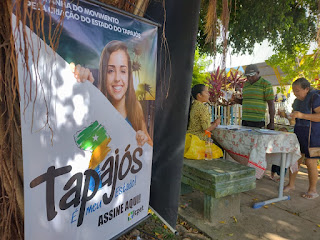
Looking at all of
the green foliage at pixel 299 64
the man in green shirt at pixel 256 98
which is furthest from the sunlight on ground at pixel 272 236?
the green foliage at pixel 299 64

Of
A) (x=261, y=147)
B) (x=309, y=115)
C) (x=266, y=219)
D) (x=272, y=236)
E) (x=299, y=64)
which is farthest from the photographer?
(x=299, y=64)

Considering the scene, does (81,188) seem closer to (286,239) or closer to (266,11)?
(286,239)

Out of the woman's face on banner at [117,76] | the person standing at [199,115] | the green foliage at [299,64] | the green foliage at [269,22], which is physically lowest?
the person standing at [199,115]

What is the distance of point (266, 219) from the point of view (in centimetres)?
335

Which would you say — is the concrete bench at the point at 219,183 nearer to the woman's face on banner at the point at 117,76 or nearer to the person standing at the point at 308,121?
the person standing at the point at 308,121

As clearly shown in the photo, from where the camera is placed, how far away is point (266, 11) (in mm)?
5480

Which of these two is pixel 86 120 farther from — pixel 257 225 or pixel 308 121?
pixel 308 121

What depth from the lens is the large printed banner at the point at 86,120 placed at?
1561mm

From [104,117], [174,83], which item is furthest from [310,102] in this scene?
[104,117]

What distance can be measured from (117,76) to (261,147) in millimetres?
2381

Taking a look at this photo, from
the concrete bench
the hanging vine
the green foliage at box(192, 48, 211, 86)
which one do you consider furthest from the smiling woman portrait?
the green foliage at box(192, 48, 211, 86)

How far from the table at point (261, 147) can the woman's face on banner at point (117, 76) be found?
223cm

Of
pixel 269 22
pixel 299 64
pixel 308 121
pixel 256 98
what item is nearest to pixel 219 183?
pixel 308 121

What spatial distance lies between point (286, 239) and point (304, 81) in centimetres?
228
